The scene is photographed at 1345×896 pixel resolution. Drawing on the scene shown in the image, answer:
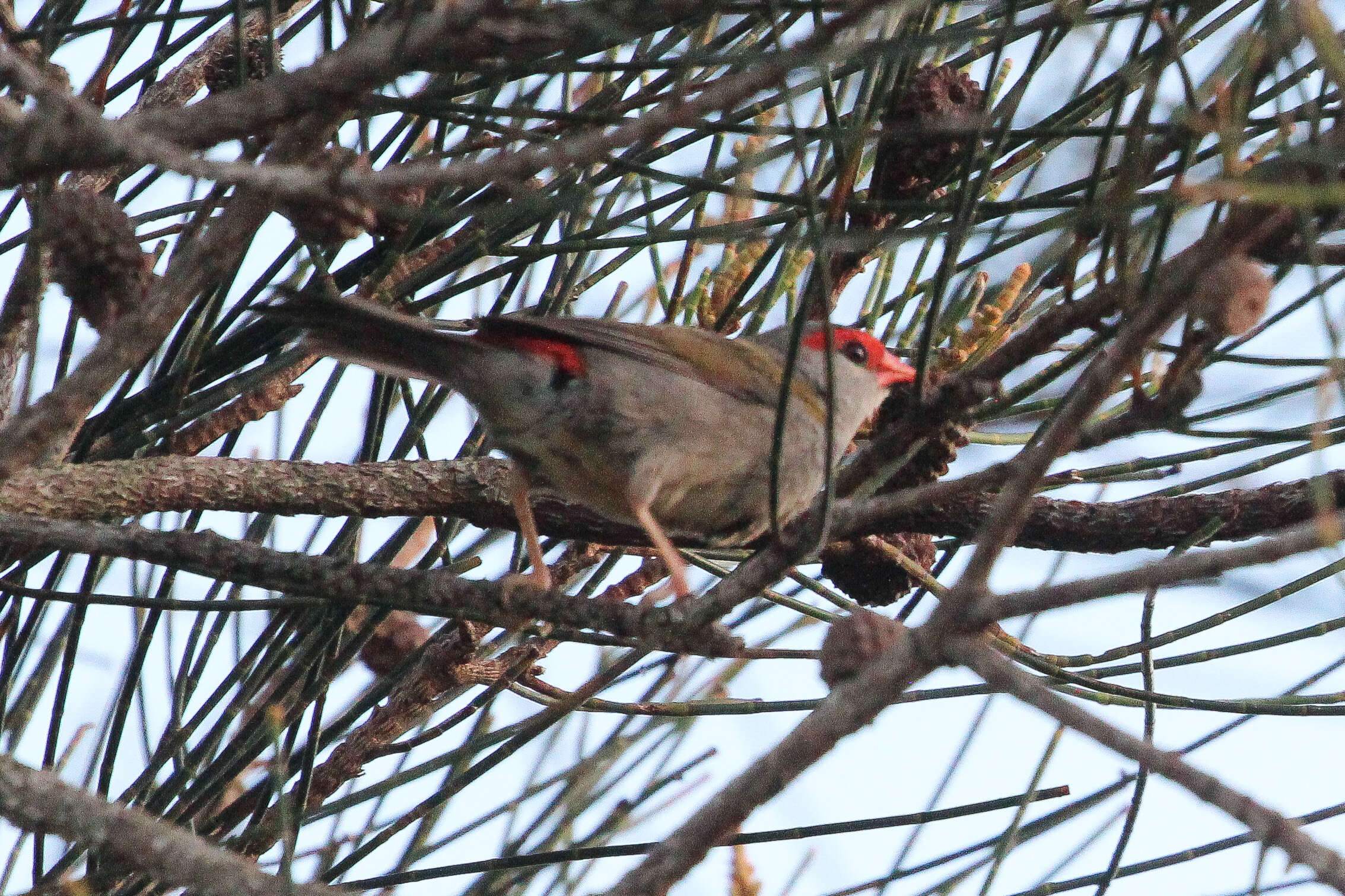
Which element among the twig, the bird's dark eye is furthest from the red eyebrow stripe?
the twig

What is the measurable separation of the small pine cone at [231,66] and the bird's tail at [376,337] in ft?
2.23

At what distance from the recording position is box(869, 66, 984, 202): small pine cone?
9.98ft

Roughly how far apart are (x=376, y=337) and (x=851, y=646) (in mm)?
1430

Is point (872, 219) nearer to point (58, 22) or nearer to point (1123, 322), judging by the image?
point (1123, 322)

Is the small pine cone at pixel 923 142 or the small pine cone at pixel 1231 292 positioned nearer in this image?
the small pine cone at pixel 1231 292

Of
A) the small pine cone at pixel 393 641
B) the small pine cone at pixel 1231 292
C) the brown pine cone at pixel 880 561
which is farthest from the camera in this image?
the small pine cone at pixel 393 641

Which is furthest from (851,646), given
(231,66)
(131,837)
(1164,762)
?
(231,66)

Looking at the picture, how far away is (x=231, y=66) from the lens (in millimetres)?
3598

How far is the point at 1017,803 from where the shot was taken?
2.80 m

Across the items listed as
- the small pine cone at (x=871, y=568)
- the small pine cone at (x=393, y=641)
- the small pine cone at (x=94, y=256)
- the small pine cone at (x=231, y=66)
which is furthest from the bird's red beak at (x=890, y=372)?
the small pine cone at (x=94, y=256)

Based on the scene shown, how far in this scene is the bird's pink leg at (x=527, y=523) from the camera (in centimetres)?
348

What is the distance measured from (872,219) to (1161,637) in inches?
47.2

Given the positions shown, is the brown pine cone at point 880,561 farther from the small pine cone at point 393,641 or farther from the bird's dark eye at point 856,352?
the small pine cone at point 393,641

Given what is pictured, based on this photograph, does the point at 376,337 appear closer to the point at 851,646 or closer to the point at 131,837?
the point at 131,837
